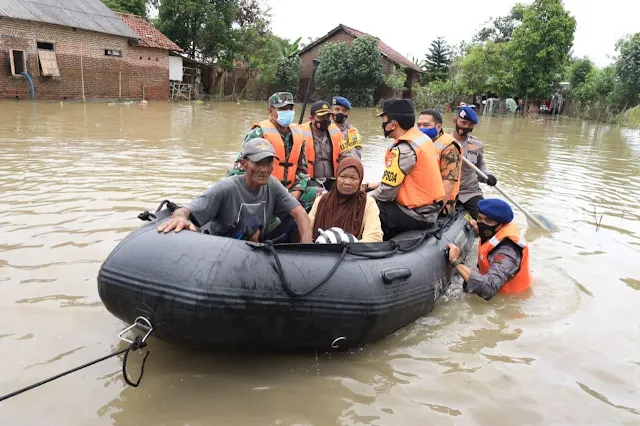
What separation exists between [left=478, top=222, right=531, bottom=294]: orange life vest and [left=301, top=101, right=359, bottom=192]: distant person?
72.4 inches

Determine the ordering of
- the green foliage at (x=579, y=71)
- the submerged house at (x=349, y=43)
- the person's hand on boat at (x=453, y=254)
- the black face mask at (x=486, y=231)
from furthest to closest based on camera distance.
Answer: the green foliage at (x=579, y=71) < the submerged house at (x=349, y=43) < the black face mask at (x=486, y=231) < the person's hand on boat at (x=453, y=254)

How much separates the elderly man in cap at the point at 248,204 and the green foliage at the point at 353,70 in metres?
25.9

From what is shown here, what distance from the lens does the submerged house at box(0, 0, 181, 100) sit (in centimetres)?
1764

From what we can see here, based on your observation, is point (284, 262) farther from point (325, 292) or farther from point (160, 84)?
point (160, 84)

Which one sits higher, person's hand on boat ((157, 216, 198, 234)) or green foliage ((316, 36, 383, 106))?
green foliage ((316, 36, 383, 106))

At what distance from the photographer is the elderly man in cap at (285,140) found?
14.6 feet

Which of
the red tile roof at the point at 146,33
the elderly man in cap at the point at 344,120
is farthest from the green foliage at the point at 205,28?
the elderly man in cap at the point at 344,120

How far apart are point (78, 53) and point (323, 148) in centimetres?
1853

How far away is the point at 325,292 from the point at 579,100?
33124mm

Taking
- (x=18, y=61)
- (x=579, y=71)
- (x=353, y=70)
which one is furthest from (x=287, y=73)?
(x=579, y=71)

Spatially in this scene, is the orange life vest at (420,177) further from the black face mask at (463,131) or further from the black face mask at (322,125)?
the black face mask at (463,131)

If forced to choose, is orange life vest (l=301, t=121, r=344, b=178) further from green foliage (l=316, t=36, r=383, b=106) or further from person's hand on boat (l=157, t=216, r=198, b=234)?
green foliage (l=316, t=36, r=383, b=106)

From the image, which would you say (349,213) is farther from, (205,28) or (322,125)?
(205,28)

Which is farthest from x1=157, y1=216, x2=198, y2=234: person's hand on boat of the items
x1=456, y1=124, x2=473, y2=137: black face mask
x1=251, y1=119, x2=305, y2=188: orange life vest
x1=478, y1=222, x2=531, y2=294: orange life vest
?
x1=456, y1=124, x2=473, y2=137: black face mask
